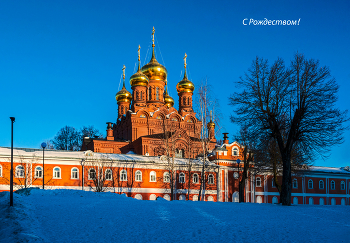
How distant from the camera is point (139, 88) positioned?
139 ft

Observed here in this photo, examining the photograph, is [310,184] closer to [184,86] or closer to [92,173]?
[184,86]

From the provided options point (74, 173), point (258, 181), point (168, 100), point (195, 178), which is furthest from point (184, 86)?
point (74, 173)

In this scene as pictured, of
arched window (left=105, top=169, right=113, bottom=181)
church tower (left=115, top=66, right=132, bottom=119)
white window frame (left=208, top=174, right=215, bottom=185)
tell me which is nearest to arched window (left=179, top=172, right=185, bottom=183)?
white window frame (left=208, top=174, right=215, bottom=185)

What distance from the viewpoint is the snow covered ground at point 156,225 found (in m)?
8.38

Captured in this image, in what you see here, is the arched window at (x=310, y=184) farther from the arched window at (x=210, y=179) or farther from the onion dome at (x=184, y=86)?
the onion dome at (x=184, y=86)

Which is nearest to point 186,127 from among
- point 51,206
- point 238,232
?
point 51,206

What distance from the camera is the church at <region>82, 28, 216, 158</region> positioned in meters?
37.0

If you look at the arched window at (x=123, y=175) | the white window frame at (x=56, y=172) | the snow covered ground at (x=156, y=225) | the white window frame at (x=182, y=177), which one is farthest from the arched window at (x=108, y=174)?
the snow covered ground at (x=156, y=225)

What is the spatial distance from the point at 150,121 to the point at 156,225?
31.2 m

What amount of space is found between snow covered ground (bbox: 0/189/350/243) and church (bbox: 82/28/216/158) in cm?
2391

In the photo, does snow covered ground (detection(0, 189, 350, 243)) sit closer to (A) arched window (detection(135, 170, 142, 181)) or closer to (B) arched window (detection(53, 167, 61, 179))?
Answer: (B) arched window (detection(53, 167, 61, 179))

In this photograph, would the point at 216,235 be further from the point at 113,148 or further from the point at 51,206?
the point at 113,148

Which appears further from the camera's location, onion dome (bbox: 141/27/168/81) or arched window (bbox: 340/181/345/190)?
onion dome (bbox: 141/27/168/81)

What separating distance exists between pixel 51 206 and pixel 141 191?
17906mm
